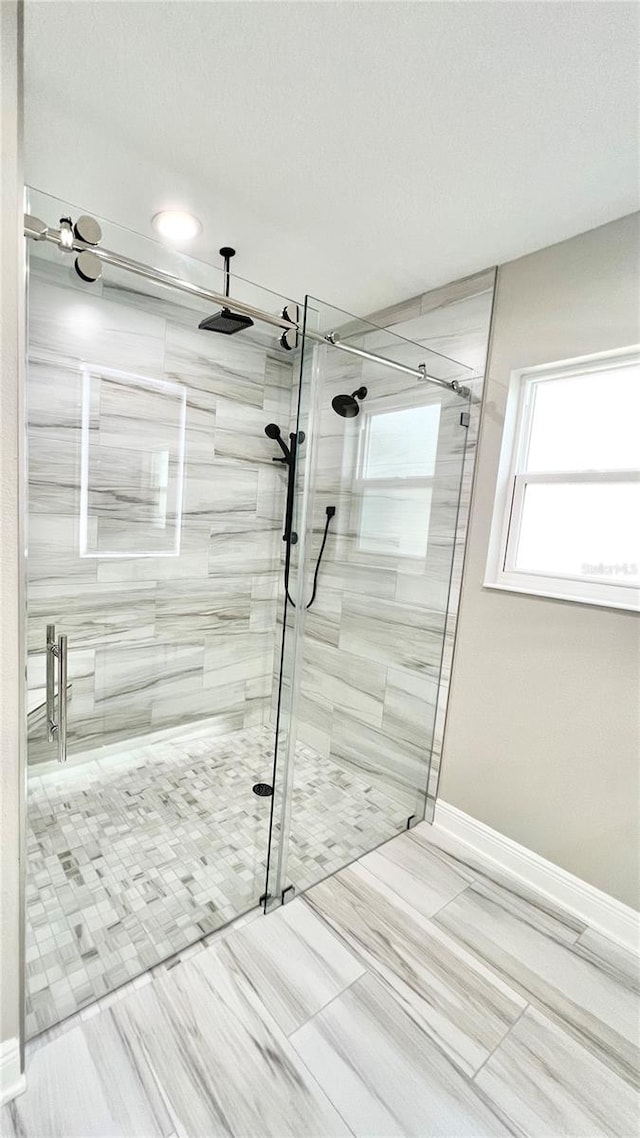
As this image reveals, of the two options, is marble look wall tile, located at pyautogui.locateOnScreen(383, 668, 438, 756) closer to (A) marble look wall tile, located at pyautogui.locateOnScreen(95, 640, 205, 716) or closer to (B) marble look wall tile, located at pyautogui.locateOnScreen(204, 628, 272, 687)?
(B) marble look wall tile, located at pyautogui.locateOnScreen(204, 628, 272, 687)

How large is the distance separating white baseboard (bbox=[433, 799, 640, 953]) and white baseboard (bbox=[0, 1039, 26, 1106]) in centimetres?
170

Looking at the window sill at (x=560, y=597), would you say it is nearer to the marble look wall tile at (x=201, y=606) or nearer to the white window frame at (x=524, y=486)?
the white window frame at (x=524, y=486)

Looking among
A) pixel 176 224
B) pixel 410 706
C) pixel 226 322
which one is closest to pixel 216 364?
pixel 226 322

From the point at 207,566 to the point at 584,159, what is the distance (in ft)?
6.96

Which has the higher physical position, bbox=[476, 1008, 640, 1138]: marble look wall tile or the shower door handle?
the shower door handle

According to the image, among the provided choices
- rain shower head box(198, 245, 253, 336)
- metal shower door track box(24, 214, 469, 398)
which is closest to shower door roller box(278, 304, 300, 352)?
metal shower door track box(24, 214, 469, 398)

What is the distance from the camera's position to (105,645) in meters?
2.25

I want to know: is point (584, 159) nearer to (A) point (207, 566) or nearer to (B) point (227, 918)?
(A) point (207, 566)

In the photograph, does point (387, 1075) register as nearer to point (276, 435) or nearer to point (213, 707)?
point (213, 707)

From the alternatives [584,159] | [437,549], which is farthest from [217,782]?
[584,159]

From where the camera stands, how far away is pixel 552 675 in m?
1.85

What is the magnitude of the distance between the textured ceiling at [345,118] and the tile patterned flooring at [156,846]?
6.27 feet

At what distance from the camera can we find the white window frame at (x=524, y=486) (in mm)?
1736

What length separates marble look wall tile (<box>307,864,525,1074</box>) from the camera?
1354 millimetres
